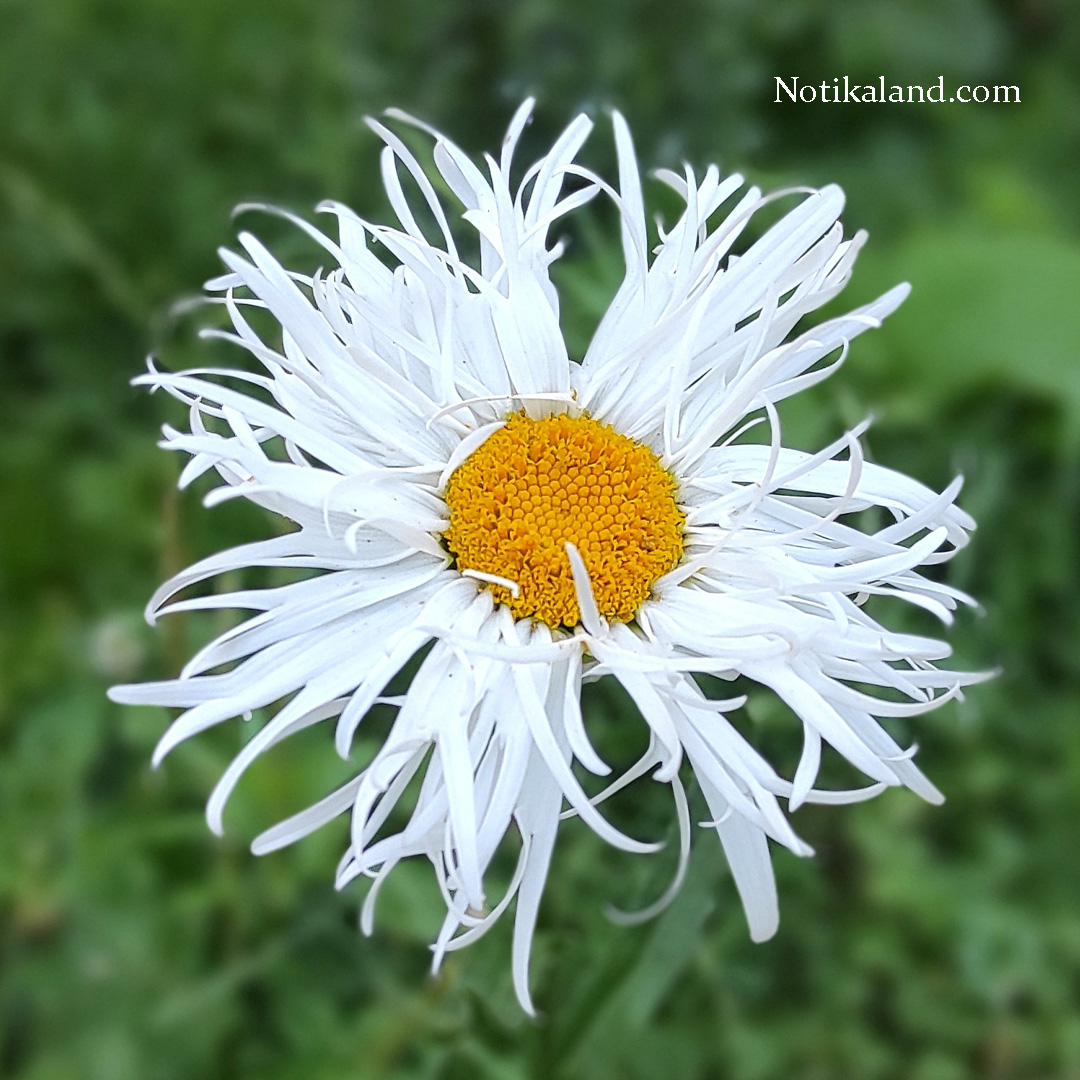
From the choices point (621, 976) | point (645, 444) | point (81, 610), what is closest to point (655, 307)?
point (645, 444)

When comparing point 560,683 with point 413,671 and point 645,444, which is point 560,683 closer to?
point 413,671
